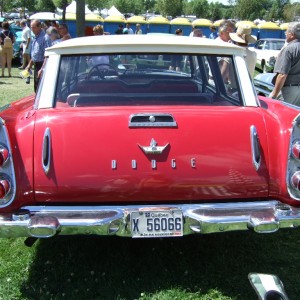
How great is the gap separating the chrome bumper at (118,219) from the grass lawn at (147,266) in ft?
1.63

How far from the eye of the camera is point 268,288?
1804 mm

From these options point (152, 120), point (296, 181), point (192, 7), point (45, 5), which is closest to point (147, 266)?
point (152, 120)

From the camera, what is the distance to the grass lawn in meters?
2.95

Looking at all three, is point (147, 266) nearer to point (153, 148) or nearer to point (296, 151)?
point (153, 148)

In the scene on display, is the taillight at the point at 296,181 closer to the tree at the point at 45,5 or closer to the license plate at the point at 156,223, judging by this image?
the license plate at the point at 156,223

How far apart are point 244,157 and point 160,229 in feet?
2.28

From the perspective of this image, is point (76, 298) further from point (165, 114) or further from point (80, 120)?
point (165, 114)

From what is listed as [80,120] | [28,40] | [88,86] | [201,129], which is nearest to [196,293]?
[201,129]

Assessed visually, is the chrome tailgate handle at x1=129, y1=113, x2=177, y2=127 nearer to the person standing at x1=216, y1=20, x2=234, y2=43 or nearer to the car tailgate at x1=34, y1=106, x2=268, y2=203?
the car tailgate at x1=34, y1=106, x2=268, y2=203

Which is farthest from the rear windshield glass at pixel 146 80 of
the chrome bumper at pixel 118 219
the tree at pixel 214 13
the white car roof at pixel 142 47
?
the tree at pixel 214 13

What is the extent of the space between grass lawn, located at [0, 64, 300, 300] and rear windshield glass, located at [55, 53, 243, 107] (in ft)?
3.84

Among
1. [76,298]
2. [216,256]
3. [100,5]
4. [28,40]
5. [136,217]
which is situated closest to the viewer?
[136,217]

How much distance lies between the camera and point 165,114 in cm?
289

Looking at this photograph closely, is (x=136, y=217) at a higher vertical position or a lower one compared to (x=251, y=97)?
lower
